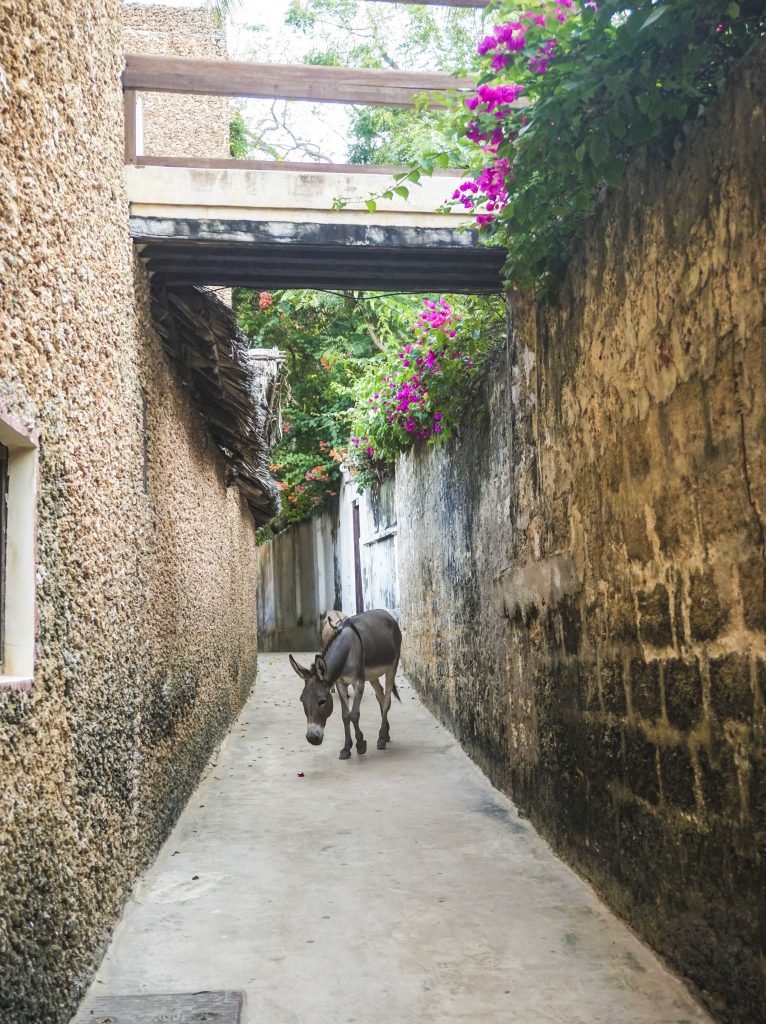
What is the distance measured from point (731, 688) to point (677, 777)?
1.97 ft

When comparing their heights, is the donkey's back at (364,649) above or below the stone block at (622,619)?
below

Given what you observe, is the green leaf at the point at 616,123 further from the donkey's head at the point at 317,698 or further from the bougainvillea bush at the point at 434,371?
the donkey's head at the point at 317,698

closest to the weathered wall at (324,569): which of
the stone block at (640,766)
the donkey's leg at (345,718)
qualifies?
the donkey's leg at (345,718)

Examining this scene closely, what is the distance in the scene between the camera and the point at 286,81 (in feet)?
16.9

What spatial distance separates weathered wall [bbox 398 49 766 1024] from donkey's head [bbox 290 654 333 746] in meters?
2.18

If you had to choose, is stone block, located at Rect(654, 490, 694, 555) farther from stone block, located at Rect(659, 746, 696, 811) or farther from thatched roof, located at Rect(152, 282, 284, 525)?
thatched roof, located at Rect(152, 282, 284, 525)

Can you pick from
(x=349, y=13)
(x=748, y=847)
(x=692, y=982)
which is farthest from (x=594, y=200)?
(x=349, y=13)

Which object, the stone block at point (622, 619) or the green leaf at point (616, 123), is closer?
the green leaf at point (616, 123)

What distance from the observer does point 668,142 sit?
10.5 ft

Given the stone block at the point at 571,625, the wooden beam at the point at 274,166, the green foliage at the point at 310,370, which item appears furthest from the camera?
the green foliage at the point at 310,370

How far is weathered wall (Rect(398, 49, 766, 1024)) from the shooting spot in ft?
9.12

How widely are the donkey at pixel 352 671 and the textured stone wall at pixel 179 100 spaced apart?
534 centimetres

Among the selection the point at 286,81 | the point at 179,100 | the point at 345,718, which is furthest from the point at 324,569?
the point at 286,81

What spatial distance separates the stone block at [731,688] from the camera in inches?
110
